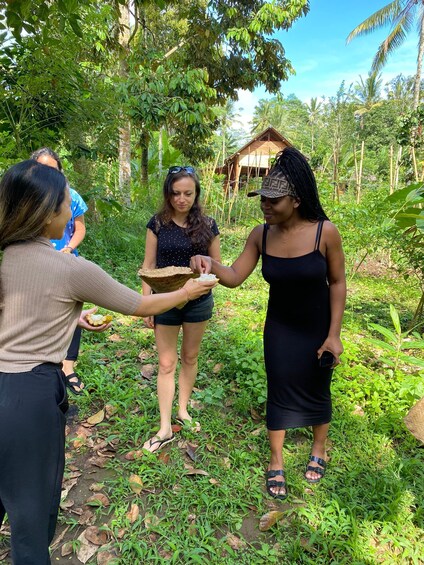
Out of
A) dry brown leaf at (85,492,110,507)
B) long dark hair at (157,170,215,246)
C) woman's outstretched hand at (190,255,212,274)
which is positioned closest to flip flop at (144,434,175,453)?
dry brown leaf at (85,492,110,507)

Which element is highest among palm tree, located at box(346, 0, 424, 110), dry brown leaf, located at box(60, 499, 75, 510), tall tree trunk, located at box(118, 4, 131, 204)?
palm tree, located at box(346, 0, 424, 110)

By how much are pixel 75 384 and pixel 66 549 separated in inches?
49.0

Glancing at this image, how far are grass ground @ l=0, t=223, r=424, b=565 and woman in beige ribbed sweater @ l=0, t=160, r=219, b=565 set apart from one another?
0.75 meters

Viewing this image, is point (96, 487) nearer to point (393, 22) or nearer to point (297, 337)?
point (297, 337)

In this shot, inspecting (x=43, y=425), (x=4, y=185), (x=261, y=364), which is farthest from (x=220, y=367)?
(x=4, y=185)

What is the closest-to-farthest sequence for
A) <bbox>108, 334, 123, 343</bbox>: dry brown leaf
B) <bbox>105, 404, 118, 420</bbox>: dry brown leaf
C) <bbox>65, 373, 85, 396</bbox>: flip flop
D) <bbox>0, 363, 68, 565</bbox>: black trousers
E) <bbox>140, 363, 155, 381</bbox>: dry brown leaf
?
<bbox>0, 363, 68, 565</bbox>: black trousers < <bbox>105, 404, 118, 420</bbox>: dry brown leaf < <bbox>65, 373, 85, 396</bbox>: flip flop < <bbox>140, 363, 155, 381</bbox>: dry brown leaf < <bbox>108, 334, 123, 343</bbox>: dry brown leaf

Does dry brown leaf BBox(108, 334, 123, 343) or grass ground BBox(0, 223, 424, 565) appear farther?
dry brown leaf BBox(108, 334, 123, 343)

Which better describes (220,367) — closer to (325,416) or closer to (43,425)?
(325,416)

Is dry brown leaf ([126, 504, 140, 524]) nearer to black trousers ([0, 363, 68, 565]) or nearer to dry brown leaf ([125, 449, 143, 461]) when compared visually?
dry brown leaf ([125, 449, 143, 461])

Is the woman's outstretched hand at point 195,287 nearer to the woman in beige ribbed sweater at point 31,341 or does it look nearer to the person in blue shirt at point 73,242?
the woman in beige ribbed sweater at point 31,341

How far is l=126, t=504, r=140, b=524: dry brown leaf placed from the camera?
6.20 ft

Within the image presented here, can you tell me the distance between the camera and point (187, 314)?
2225 mm

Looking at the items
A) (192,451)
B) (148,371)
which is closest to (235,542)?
(192,451)

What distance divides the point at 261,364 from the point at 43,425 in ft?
7.24
